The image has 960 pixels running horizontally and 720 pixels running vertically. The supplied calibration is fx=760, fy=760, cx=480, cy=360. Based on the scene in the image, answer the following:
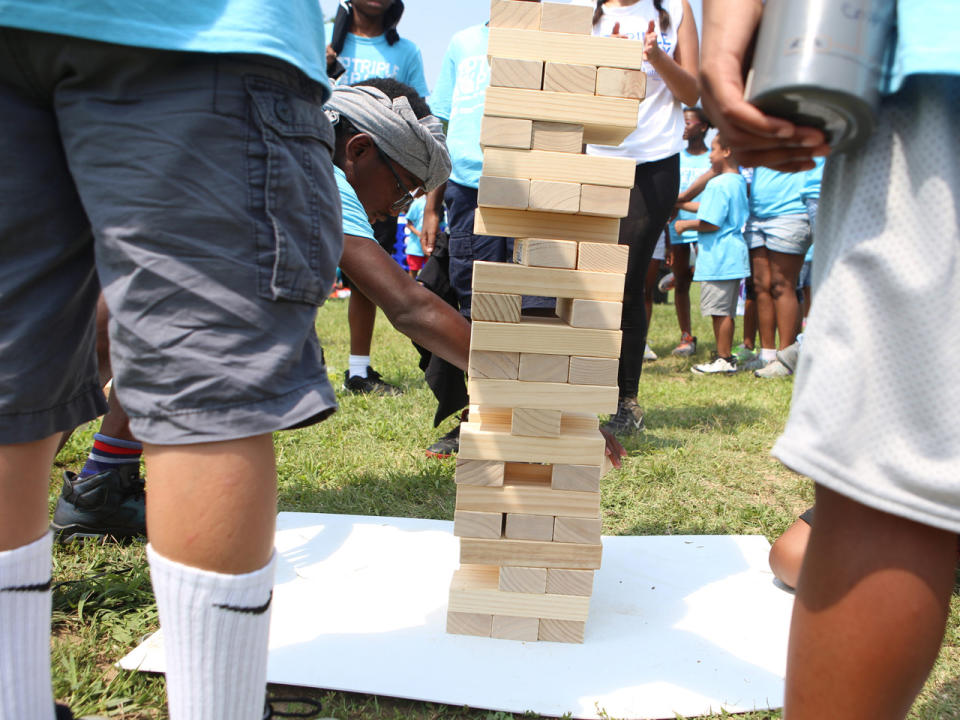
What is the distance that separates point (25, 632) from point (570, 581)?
105 cm

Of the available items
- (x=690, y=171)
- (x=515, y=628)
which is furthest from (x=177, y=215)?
(x=690, y=171)

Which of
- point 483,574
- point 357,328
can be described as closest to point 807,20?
point 483,574

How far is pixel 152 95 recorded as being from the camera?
86cm

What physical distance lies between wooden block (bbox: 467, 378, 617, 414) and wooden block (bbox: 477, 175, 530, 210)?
0.37m

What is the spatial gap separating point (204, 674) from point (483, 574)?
3.05ft

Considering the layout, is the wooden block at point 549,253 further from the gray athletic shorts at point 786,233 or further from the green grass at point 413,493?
the gray athletic shorts at point 786,233

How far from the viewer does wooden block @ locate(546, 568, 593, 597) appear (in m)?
1.68

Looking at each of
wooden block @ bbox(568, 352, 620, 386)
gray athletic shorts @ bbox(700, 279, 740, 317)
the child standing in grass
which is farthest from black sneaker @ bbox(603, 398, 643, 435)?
gray athletic shorts @ bbox(700, 279, 740, 317)


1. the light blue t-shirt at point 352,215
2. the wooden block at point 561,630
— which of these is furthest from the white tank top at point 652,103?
the wooden block at point 561,630

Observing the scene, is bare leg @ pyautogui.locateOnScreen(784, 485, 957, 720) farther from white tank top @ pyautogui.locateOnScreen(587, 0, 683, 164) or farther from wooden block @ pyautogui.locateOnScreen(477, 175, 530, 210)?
white tank top @ pyautogui.locateOnScreen(587, 0, 683, 164)

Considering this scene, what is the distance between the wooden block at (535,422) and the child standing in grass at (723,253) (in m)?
4.21

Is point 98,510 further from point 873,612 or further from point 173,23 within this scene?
point 873,612

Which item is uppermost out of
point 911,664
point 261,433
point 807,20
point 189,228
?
point 807,20

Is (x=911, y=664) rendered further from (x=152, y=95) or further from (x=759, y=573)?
(x=759, y=573)
